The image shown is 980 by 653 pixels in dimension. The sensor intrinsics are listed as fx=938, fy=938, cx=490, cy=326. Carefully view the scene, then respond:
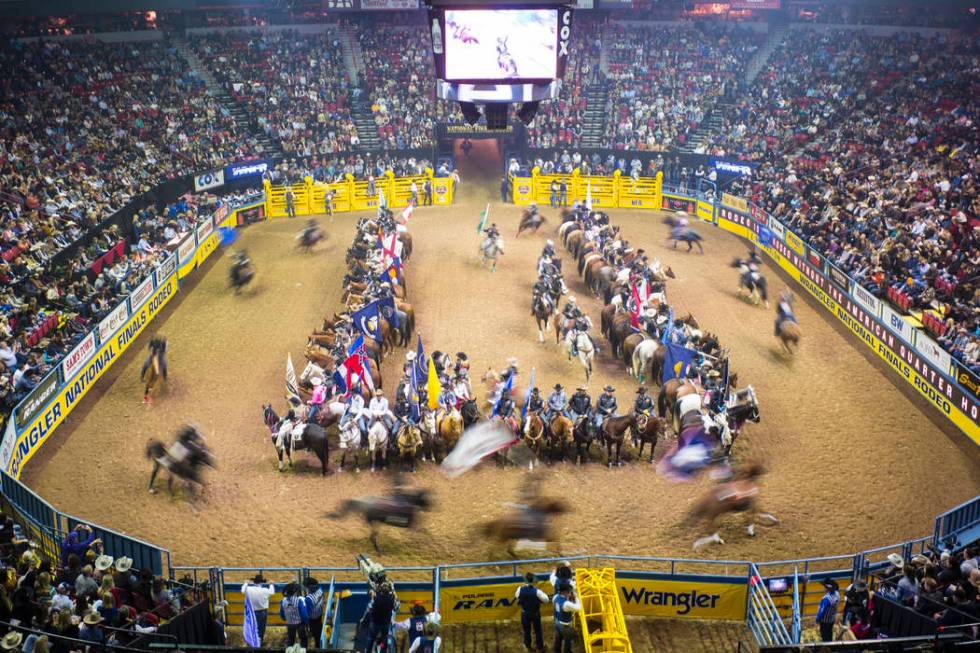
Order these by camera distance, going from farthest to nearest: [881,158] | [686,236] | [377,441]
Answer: [881,158] → [686,236] → [377,441]

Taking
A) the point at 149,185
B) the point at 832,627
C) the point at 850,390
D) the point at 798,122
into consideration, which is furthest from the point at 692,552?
the point at 798,122

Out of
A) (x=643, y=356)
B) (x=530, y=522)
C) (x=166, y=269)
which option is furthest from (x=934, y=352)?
(x=166, y=269)

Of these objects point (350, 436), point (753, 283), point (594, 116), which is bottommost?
point (753, 283)

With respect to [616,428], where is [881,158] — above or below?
above

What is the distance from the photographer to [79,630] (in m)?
11.7

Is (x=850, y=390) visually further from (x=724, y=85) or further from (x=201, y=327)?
(x=724, y=85)

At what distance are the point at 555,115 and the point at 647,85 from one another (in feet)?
17.5

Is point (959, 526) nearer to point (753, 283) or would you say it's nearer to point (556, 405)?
point (556, 405)

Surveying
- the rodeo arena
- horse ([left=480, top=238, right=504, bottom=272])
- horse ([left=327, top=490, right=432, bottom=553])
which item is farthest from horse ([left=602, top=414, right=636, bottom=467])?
horse ([left=480, top=238, right=504, bottom=272])

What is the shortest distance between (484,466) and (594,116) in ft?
108

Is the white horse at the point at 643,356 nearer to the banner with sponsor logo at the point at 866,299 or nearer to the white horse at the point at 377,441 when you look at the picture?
the banner with sponsor logo at the point at 866,299

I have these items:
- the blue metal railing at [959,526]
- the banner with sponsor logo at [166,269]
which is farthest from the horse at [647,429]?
the banner with sponsor logo at [166,269]

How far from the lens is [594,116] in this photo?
4872 cm

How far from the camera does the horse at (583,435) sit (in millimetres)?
19172
